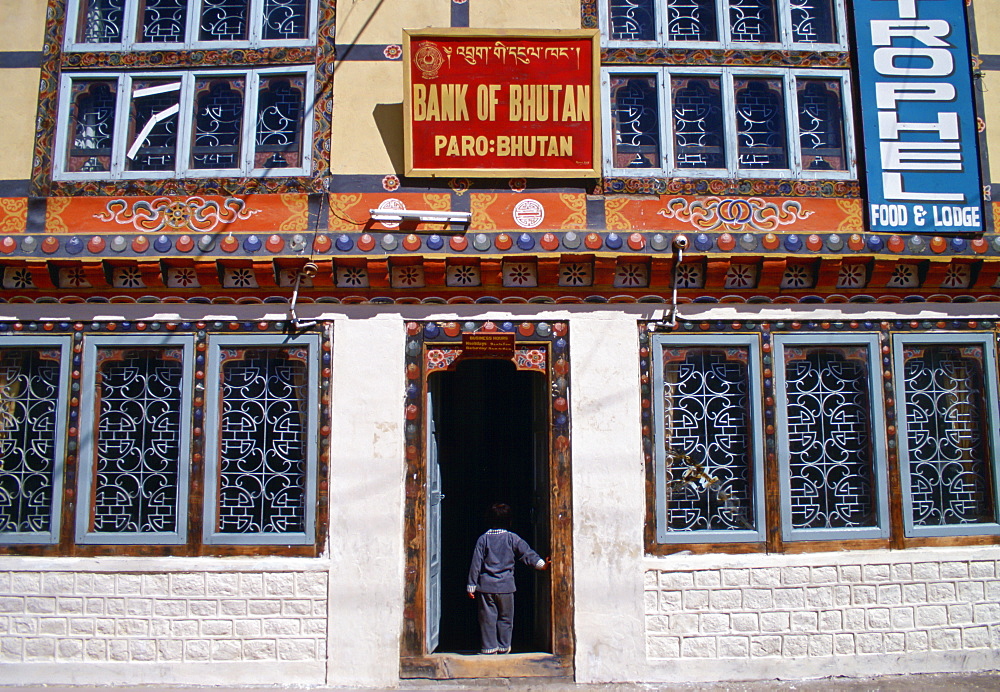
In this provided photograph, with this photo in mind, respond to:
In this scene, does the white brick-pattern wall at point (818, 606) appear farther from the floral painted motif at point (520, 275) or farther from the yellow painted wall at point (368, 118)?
the yellow painted wall at point (368, 118)

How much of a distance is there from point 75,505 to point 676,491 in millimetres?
5454

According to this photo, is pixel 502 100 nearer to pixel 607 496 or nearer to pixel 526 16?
pixel 526 16

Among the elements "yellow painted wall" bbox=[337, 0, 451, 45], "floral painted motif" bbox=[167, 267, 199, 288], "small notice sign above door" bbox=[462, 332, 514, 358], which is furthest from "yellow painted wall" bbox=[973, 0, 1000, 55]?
"floral painted motif" bbox=[167, 267, 199, 288]

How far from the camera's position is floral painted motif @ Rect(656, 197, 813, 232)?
7.03 meters

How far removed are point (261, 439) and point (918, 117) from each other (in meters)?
6.96

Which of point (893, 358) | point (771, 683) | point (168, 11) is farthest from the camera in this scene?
point (168, 11)

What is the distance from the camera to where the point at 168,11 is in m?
7.50

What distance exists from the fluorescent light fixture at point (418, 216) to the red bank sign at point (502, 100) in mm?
469

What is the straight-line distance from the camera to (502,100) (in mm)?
7230

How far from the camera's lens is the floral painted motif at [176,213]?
23.0 feet

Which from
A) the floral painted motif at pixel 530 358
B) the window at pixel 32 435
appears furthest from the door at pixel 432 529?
the window at pixel 32 435

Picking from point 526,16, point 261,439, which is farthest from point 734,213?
point 261,439

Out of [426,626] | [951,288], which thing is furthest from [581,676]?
[951,288]

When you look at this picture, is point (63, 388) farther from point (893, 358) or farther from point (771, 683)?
point (893, 358)
